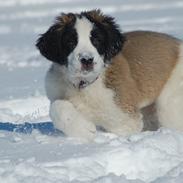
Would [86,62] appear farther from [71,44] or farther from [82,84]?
[82,84]

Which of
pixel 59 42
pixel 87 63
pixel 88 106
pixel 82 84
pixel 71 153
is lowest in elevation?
pixel 71 153

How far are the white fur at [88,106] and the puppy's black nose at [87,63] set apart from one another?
41 cm

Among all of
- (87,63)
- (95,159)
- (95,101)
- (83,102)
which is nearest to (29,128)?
(83,102)

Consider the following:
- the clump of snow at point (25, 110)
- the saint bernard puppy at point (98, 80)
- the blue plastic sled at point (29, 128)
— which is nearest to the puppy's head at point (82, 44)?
the saint bernard puppy at point (98, 80)

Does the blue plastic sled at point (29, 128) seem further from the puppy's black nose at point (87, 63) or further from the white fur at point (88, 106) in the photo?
the puppy's black nose at point (87, 63)

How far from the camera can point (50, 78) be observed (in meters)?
6.73

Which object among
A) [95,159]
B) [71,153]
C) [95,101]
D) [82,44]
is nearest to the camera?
[95,159]

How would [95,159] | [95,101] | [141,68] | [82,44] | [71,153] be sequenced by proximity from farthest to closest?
[141,68] → [95,101] → [82,44] → [71,153] → [95,159]

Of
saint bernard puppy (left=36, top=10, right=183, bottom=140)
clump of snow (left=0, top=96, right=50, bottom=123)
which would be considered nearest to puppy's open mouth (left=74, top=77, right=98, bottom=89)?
saint bernard puppy (left=36, top=10, right=183, bottom=140)

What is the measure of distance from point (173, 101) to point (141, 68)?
0.45 meters

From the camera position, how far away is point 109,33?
22.3 feet

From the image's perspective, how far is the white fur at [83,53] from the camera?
20.6 ft

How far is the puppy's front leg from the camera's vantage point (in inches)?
252

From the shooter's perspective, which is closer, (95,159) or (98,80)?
(95,159)
